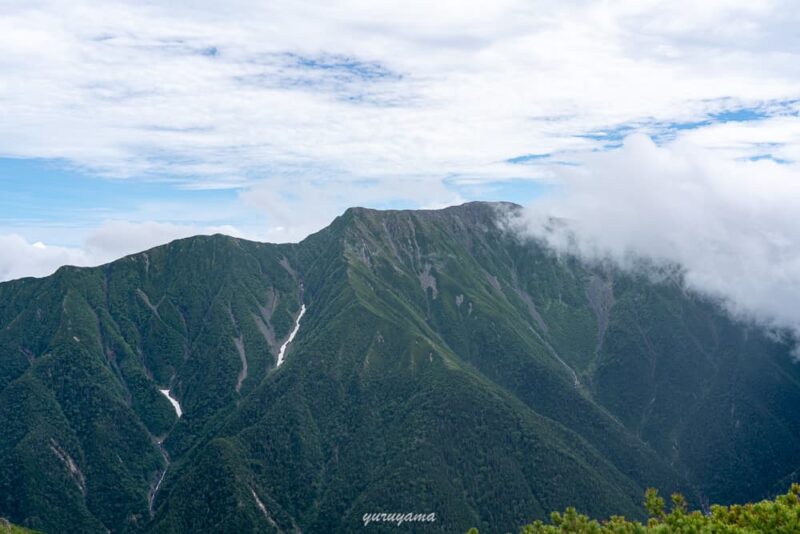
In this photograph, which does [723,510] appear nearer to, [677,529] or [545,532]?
[677,529]

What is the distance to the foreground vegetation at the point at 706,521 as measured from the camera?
275ft

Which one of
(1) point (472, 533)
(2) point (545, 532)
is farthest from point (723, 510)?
(1) point (472, 533)

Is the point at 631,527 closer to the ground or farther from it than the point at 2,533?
farther from it

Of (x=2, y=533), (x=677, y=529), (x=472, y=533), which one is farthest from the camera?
(x=2, y=533)

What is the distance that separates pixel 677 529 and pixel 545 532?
17733mm

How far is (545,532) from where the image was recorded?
8994 centimetres

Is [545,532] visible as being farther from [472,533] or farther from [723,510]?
[723,510]

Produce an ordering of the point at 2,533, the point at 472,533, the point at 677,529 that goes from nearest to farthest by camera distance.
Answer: the point at 677,529 → the point at 472,533 → the point at 2,533

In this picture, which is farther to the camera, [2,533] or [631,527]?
[2,533]

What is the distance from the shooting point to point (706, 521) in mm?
87812

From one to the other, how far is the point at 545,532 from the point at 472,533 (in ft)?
34.5

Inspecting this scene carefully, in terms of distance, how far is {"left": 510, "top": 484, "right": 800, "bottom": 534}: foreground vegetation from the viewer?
8388 cm

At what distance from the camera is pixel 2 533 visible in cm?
19912

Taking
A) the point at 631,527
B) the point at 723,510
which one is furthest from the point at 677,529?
the point at 723,510
